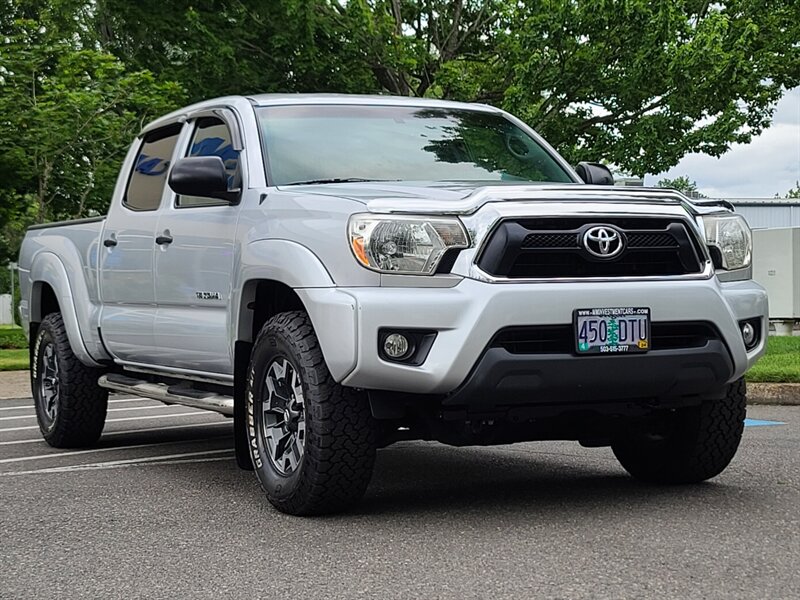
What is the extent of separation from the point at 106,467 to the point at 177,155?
6.24ft

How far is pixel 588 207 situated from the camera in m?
5.50

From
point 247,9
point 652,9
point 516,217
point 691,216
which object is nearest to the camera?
point 516,217

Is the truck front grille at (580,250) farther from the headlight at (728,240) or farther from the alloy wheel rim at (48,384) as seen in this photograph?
the alloy wheel rim at (48,384)

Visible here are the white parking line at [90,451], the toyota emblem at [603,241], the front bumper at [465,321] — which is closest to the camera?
the front bumper at [465,321]

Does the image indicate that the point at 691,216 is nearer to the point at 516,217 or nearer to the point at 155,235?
the point at 516,217

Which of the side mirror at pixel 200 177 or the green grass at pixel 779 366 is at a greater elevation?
the side mirror at pixel 200 177

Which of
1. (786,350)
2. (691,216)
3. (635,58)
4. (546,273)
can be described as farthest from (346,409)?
(635,58)

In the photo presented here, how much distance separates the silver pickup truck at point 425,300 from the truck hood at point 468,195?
13mm

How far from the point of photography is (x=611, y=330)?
5.40 m

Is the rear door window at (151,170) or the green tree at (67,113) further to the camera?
the green tree at (67,113)

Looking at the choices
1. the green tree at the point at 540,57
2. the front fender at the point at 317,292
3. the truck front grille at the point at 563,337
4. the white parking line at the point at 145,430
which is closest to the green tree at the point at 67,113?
the green tree at the point at 540,57

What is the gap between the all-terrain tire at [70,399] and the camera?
339 inches

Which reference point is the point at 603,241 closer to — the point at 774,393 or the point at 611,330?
the point at 611,330

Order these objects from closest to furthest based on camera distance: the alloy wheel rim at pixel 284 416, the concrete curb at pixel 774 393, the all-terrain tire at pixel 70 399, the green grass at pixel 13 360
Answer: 1. the alloy wheel rim at pixel 284 416
2. the all-terrain tire at pixel 70 399
3. the concrete curb at pixel 774 393
4. the green grass at pixel 13 360
